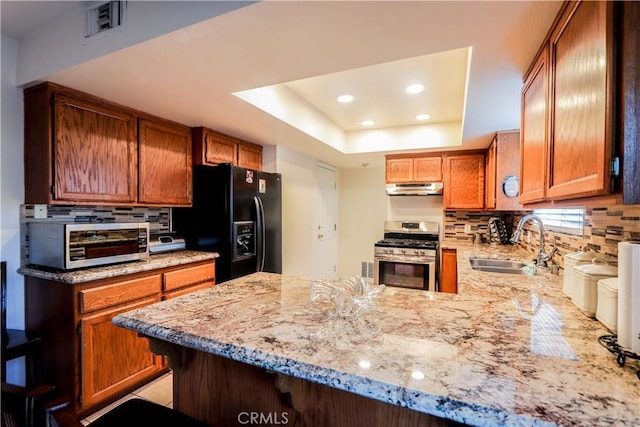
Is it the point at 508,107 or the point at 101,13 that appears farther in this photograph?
the point at 508,107

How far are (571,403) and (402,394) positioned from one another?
1.09 ft

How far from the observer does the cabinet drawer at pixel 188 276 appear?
2355mm

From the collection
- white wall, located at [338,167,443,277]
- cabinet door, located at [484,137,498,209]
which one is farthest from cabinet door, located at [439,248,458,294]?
white wall, located at [338,167,443,277]

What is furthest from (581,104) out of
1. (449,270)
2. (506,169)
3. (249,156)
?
(249,156)

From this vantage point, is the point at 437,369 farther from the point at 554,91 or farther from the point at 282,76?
the point at 282,76

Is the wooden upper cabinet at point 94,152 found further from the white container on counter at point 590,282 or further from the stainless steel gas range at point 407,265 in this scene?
the white container on counter at point 590,282

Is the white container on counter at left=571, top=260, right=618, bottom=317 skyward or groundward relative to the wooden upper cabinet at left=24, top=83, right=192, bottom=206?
groundward

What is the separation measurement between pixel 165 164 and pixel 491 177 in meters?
3.29

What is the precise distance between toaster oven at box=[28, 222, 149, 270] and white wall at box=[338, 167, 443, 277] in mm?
3730

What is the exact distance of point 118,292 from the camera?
2014 millimetres

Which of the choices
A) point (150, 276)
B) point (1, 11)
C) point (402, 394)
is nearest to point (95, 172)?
point (150, 276)

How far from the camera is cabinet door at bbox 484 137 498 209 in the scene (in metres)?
3.15

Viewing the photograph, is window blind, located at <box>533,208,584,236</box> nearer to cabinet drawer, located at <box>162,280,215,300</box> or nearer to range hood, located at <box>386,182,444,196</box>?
range hood, located at <box>386,182,444,196</box>

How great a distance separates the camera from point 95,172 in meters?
2.17
